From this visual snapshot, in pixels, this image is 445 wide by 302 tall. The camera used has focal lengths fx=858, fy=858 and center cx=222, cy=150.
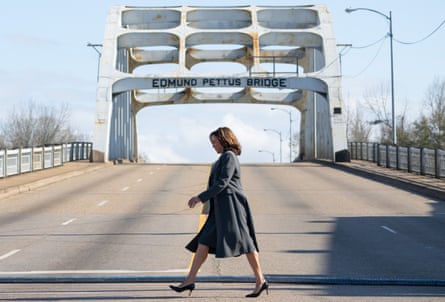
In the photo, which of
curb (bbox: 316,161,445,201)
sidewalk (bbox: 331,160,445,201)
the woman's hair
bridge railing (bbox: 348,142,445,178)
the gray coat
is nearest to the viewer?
the gray coat

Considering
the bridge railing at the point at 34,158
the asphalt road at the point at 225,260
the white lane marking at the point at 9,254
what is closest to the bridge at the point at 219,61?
the bridge railing at the point at 34,158

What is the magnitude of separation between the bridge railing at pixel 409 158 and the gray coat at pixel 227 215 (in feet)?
73.7

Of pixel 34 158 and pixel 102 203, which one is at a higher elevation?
pixel 34 158

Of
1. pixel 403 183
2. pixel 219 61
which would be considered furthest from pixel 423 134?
pixel 403 183

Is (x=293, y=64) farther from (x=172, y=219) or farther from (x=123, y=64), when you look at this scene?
(x=172, y=219)

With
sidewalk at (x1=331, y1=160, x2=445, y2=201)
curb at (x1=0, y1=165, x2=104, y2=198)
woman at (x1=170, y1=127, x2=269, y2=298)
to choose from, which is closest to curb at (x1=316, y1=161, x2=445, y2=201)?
sidewalk at (x1=331, y1=160, x2=445, y2=201)

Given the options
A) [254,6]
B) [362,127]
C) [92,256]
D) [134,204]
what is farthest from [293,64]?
[92,256]

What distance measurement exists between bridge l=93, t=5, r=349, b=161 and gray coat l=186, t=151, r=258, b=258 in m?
40.2

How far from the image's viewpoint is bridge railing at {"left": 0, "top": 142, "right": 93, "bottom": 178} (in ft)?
108

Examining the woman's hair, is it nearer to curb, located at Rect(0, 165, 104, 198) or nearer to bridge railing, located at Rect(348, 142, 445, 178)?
A: curb, located at Rect(0, 165, 104, 198)

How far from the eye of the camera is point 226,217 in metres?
8.98

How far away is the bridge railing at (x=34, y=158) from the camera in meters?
32.8

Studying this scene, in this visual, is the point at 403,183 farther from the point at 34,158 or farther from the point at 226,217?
the point at 226,217

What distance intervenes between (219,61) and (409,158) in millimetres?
32825
